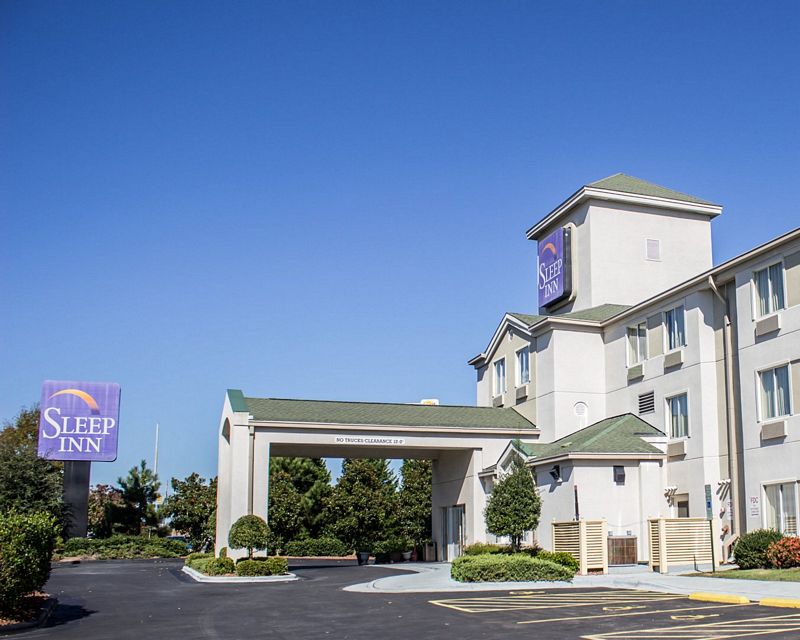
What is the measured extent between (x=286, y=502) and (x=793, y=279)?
3351 centimetres

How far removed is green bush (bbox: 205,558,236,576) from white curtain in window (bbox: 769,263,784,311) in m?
18.9

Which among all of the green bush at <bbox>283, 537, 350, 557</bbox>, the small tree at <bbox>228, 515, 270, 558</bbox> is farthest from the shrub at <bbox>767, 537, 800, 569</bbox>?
the green bush at <bbox>283, 537, 350, 557</bbox>

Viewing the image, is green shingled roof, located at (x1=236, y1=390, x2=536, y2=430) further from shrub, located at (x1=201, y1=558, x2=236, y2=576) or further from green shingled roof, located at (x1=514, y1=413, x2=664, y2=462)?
shrub, located at (x1=201, y1=558, x2=236, y2=576)

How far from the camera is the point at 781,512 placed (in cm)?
2623

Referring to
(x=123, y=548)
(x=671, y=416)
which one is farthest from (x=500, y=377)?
(x=123, y=548)

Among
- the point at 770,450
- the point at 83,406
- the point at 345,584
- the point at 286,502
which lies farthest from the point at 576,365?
the point at 83,406

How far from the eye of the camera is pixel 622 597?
2045 centimetres

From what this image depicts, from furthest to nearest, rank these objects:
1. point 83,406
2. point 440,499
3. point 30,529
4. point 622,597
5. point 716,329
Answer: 1. point 83,406
2. point 440,499
3. point 716,329
4. point 622,597
5. point 30,529

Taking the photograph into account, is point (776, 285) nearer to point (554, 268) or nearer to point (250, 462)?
point (554, 268)

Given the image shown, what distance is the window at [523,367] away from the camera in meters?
38.6

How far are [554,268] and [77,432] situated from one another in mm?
27535

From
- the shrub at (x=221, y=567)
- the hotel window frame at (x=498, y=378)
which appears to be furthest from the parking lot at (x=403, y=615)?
the hotel window frame at (x=498, y=378)

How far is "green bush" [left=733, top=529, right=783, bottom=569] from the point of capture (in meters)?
24.8

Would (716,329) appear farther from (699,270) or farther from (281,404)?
(281,404)
